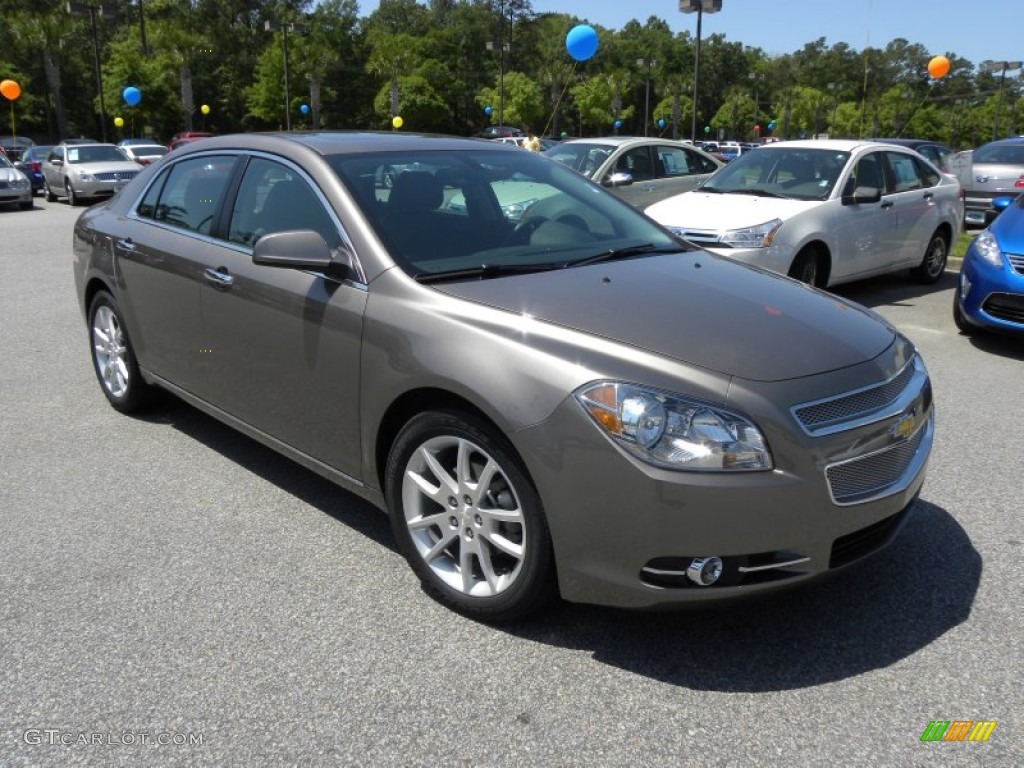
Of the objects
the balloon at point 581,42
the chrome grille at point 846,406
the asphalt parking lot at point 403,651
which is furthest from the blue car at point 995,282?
the balloon at point 581,42

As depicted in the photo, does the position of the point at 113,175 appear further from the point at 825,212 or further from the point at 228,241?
the point at 228,241

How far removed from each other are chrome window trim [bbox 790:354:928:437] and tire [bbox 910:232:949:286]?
7511 millimetres

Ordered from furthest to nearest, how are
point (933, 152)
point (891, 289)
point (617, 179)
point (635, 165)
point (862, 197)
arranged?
point (933, 152)
point (635, 165)
point (617, 179)
point (891, 289)
point (862, 197)

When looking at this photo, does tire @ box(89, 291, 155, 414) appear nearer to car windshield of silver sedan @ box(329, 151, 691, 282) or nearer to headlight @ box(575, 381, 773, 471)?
car windshield of silver sedan @ box(329, 151, 691, 282)

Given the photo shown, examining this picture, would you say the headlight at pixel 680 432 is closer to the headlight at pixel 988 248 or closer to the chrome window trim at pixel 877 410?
the chrome window trim at pixel 877 410

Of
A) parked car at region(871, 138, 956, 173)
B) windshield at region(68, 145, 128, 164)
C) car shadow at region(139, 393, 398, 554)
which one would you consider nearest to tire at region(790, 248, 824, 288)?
car shadow at region(139, 393, 398, 554)

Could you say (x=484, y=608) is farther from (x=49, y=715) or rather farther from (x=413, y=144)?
(x=413, y=144)

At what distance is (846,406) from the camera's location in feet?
9.29

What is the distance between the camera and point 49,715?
264 centimetres

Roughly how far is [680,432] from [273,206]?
2219mm

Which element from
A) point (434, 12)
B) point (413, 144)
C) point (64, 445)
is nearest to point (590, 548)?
point (413, 144)

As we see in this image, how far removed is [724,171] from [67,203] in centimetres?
1934

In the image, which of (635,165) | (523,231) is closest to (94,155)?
(635,165)

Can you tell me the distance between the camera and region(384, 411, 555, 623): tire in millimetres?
2885
